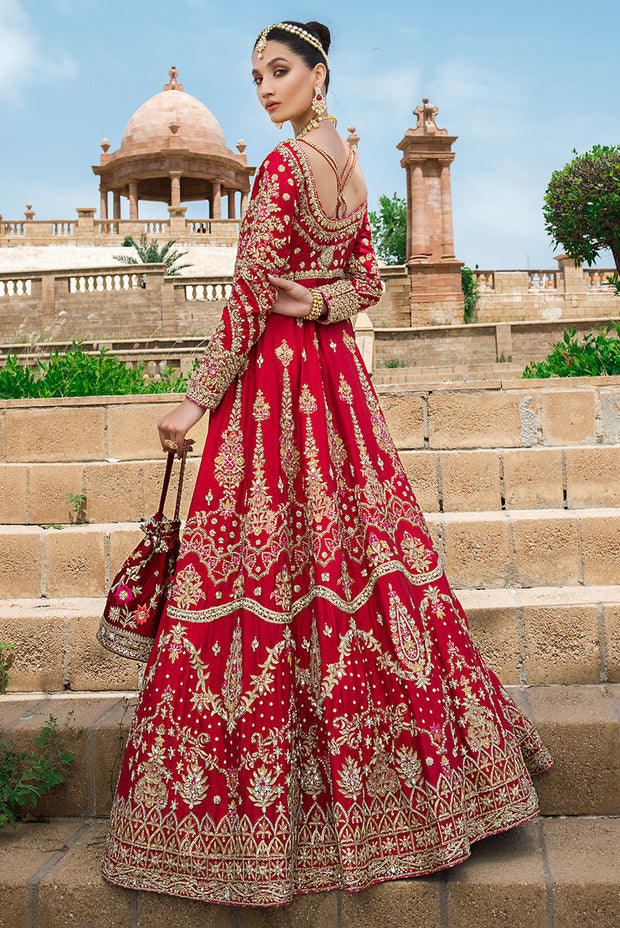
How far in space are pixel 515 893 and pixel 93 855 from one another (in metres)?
1.14

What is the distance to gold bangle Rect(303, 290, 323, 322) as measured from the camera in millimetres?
2170

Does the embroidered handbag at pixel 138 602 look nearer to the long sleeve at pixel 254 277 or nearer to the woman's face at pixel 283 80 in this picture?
the long sleeve at pixel 254 277

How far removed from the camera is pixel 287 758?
74.2 inches

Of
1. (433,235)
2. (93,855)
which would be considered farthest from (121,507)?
(433,235)

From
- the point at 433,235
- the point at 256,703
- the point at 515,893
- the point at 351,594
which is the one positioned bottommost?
the point at 515,893

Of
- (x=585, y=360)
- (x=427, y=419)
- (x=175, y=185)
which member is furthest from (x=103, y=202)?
(x=427, y=419)

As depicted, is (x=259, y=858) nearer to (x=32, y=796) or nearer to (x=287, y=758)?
(x=287, y=758)

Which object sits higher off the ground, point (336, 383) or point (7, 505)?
point (336, 383)

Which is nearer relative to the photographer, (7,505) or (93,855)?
(93,855)

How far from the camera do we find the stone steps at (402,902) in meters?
1.98

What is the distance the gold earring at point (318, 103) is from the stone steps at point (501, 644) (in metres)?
1.83

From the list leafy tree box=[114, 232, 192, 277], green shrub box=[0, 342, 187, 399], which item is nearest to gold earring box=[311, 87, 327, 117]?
green shrub box=[0, 342, 187, 399]

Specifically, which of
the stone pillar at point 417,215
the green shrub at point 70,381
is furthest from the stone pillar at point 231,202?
the green shrub at point 70,381

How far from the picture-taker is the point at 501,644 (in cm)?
303
